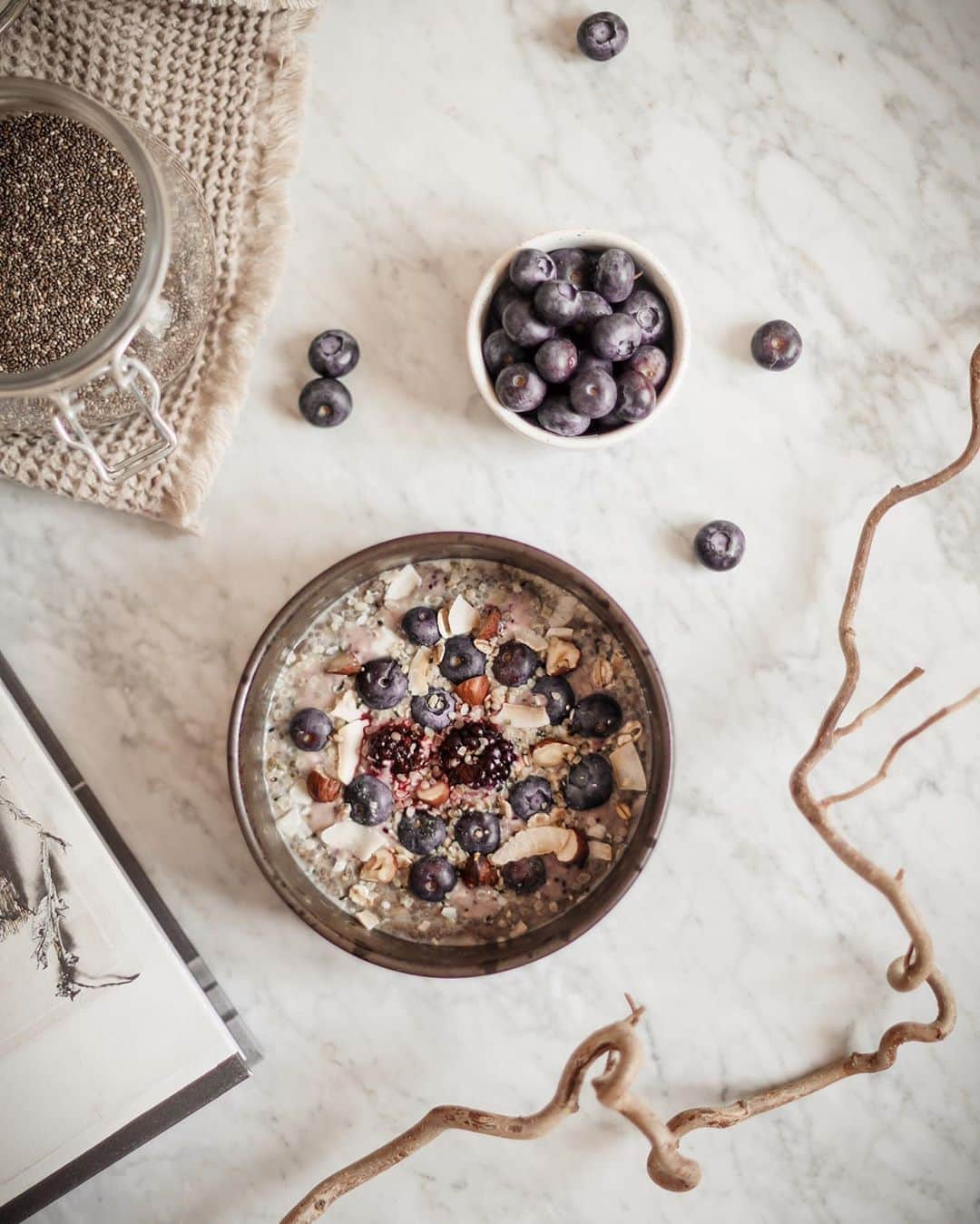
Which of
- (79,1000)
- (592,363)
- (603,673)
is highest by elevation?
(592,363)

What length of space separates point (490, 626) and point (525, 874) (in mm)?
285

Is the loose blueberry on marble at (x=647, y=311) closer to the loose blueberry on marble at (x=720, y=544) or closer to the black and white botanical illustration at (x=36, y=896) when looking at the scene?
the loose blueberry on marble at (x=720, y=544)

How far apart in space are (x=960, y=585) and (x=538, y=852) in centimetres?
60

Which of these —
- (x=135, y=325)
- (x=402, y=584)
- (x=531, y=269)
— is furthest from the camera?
(x=402, y=584)

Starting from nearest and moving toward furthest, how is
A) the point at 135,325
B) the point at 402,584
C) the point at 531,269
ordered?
1. the point at 135,325
2. the point at 531,269
3. the point at 402,584

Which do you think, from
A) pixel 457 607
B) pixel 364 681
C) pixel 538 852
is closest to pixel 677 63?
pixel 457 607

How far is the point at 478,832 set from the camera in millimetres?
1060

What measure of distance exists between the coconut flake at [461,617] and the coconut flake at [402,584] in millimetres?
51

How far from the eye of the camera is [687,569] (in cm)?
112

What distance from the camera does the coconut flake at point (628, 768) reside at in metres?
1.05

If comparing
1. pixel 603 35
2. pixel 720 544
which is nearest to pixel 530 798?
pixel 720 544

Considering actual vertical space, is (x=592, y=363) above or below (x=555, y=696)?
above

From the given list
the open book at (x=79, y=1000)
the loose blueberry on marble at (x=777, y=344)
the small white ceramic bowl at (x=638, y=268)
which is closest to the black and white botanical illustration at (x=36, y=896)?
the open book at (x=79, y=1000)

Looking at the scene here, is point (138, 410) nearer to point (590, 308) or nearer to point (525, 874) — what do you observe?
point (590, 308)
